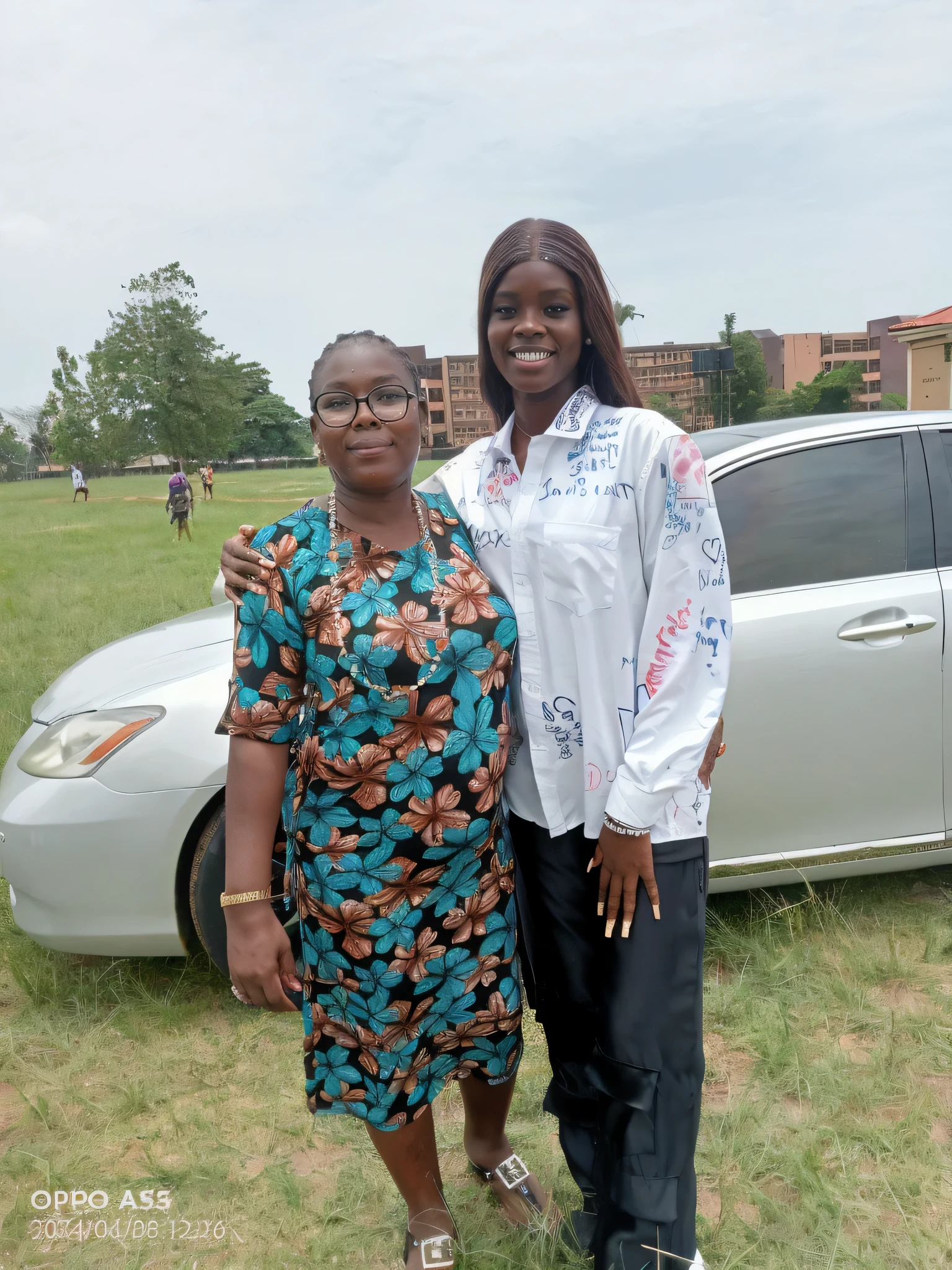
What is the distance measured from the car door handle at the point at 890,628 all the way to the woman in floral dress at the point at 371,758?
4.39ft

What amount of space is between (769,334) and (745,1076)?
5919 cm

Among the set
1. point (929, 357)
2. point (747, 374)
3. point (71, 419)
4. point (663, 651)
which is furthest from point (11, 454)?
point (747, 374)

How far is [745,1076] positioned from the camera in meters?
2.31

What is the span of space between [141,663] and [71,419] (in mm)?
20827

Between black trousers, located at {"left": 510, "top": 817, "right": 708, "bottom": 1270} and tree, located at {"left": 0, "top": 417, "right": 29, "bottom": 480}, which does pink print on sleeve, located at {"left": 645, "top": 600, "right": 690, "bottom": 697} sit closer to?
black trousers, located at {"left": 510, "top": 817, "right": 708, "bottom": 1270}

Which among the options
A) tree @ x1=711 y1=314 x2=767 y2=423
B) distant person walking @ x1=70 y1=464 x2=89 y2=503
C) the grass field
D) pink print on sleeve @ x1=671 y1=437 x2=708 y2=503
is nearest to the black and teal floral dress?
pink print on sleeve @ x1=671 y1=437 x2=708 y2=503

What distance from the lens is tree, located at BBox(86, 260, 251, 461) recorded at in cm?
2420

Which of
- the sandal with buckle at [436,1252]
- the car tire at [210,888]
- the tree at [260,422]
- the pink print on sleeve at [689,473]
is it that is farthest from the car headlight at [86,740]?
the tree at [260,422]

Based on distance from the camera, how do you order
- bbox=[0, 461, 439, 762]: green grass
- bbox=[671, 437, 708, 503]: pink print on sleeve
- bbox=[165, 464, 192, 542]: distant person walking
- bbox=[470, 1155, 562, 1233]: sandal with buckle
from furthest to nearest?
bbox=[165, 464, 192, 542]: distant person walking, bbox=[0, 461, 439, 762]: green grass, bbox=[470, 1155, 562, 1233]: sandal with buckle, bbox=[671, 437, 708, 503]: pink print on sleeve

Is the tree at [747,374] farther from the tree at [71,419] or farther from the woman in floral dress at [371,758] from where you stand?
the woman in floral dress at [371,758]

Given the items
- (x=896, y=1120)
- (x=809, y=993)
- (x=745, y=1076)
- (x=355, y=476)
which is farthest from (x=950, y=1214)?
(x=355, y=476)

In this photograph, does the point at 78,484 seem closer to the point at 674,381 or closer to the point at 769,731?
the point at 674,381

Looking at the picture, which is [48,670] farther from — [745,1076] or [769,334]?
[769,334]

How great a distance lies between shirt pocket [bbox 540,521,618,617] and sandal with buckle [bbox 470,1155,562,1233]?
122cm
